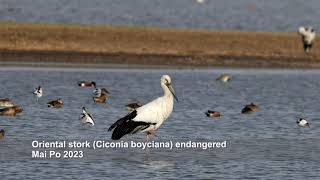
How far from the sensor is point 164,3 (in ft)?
192

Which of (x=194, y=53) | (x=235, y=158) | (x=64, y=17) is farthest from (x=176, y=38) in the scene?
(x=235, y=158)

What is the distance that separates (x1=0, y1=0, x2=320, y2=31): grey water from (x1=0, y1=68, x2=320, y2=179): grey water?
584 inches

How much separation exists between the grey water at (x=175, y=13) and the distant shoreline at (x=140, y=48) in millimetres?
6691

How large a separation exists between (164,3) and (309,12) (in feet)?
24.0

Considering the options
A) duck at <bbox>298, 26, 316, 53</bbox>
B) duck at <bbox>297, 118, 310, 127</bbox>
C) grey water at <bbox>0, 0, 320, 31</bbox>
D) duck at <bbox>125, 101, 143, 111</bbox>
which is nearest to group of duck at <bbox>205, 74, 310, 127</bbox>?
duck at <bbox>297, 118, 310, 127</bbox>

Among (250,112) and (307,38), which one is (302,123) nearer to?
(250,112)

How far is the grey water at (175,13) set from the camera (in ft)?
160

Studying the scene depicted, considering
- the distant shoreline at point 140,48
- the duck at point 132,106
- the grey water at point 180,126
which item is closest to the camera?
the grey water at point 180,126

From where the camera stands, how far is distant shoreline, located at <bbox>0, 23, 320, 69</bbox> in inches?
1426

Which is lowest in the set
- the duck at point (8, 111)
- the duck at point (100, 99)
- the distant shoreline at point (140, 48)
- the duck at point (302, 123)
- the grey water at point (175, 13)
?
the duck at point (302, 123)

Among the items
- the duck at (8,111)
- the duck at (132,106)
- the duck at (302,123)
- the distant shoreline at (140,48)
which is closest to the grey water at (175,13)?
the distant shoreline at (140,48)

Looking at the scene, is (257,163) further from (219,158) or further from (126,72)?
(126,72)

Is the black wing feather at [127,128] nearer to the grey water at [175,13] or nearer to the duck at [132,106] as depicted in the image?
the duck at [132,106]

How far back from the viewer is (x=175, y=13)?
177 ft
